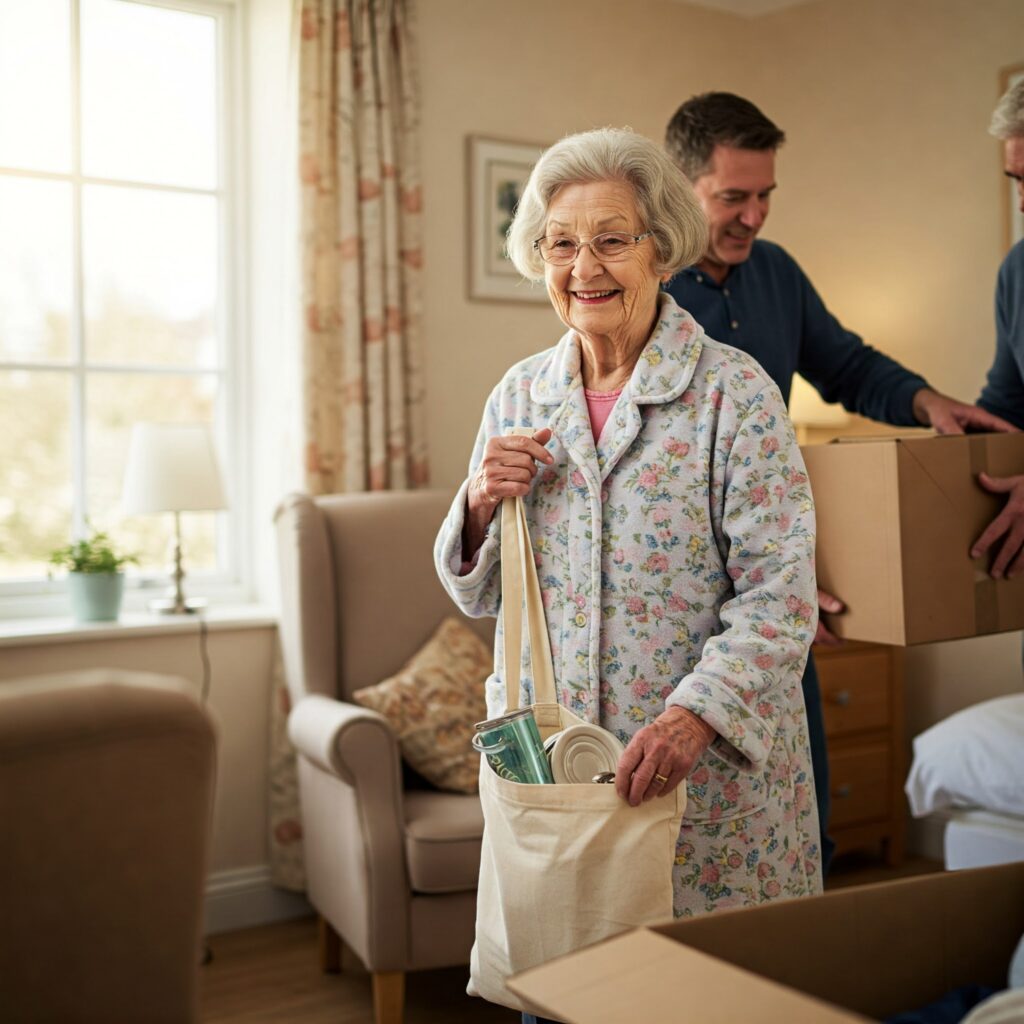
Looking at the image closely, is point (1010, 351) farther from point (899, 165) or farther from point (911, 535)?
point (899, 165)

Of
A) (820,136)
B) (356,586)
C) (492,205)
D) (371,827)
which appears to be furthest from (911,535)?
(820,136)

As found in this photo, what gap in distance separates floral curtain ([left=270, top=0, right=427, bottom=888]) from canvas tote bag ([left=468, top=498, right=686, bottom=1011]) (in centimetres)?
205

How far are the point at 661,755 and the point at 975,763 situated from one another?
176 cm

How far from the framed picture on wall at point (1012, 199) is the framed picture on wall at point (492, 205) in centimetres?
145

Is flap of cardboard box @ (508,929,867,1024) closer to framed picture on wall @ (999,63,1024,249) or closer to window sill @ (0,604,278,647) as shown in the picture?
window sill @ (0,604,278,647)

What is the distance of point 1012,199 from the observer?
3.65 metres

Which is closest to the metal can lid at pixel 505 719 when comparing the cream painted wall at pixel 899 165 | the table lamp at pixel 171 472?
the table lamp at pixel 171 472

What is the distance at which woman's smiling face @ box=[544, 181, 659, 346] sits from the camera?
155 cm

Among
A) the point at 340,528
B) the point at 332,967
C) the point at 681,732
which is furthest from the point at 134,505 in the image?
the point at 681,732

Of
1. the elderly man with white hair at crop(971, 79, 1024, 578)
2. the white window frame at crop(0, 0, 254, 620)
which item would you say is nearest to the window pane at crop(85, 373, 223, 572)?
the white window frame at crop(0, 0, 254, 620)

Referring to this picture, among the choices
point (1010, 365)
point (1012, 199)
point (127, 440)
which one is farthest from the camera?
point (1012, 199)

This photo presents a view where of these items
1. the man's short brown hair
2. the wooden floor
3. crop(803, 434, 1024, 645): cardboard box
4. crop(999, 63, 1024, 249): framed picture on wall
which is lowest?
the wooden floor

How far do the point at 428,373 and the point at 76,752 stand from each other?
2897 mm

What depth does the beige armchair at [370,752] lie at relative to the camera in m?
2.65
